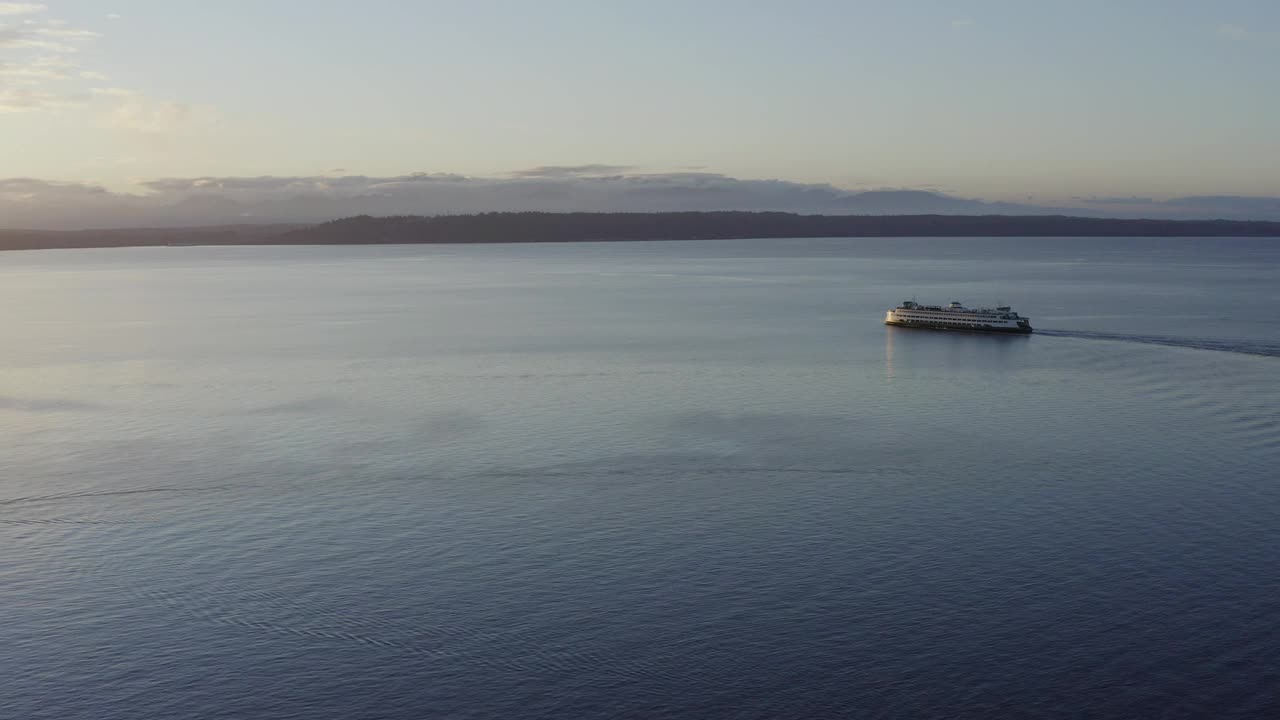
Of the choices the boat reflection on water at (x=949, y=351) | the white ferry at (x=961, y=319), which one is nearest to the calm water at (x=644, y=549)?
the boat reflection on water at (x=949, y=351)

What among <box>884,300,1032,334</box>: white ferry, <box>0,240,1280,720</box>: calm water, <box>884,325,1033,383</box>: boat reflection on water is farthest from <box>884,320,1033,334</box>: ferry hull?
<box>0,240,1280,720</box>: calm water

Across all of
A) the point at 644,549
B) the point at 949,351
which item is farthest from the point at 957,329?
the point at 644,549

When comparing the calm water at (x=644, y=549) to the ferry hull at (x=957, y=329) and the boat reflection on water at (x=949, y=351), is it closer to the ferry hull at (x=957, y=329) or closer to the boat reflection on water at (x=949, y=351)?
the boat reflection on water at (x=949, y=351)

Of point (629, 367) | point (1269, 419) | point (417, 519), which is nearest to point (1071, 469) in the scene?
point (1269, 419)

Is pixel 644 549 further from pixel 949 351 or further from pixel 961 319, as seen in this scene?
pixel 961 319

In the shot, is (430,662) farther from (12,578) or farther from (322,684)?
(12,578)
